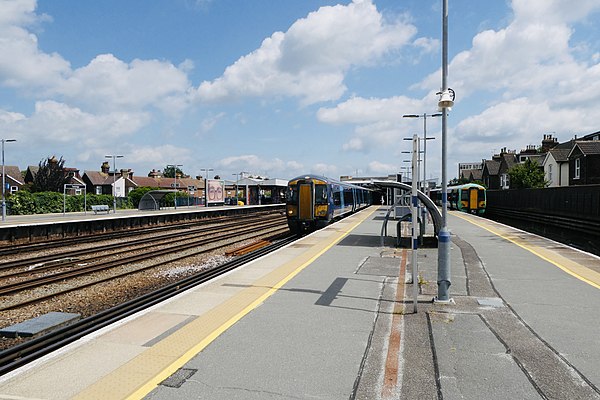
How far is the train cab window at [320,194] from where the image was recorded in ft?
75.7

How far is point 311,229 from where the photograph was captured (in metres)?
25.5

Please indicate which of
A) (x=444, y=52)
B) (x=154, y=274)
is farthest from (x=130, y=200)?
(x=444, y=52)

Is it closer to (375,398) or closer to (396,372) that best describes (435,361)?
(396,372)

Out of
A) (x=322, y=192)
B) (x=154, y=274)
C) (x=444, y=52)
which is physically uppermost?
(x=444, y=52)

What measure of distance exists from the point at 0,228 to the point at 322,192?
1482 centimetres

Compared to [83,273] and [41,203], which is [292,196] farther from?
[41,203]

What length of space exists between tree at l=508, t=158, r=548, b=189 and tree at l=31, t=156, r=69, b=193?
5460 centimetres

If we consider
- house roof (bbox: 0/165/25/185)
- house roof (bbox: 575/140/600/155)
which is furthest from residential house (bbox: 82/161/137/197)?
house roof (bbox: 575/140/600/155)

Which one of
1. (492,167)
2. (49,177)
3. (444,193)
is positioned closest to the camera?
(444,193)

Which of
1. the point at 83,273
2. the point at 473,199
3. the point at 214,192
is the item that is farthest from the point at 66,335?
the point at 214,192

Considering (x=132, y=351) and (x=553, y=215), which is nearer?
(x=132, y=351)

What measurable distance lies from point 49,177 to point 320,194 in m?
46.6

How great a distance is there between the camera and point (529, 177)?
48.0 meters

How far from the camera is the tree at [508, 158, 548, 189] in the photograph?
47.5 m
